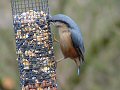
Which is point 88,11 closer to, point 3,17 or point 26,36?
point 3,17

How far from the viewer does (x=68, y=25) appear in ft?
18.0

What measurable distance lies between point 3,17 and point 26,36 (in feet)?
12.1

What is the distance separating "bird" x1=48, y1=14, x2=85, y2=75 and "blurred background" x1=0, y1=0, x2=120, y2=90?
2.57 m

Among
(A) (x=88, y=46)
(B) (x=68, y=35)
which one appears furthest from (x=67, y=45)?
(A) (x=88, y=46)

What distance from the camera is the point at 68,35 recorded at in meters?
5.59

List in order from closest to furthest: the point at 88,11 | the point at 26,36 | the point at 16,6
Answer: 1. the point at 26,36
2. the point at 16,6
3. the point at 88,11

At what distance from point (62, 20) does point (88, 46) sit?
369cm

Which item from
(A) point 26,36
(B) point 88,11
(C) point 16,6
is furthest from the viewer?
(B) point 88,11

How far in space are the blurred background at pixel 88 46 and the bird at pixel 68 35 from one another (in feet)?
8.42

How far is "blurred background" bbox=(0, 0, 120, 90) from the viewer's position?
335 inches

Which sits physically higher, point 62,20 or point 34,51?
point 62,20

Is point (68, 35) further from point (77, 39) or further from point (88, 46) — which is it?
point (88, 46)

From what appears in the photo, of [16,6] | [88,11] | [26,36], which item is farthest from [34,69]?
[88,11]

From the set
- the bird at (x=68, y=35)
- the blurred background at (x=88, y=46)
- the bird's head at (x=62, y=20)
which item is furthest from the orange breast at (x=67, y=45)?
the blurred background at (x=88, y=46)
